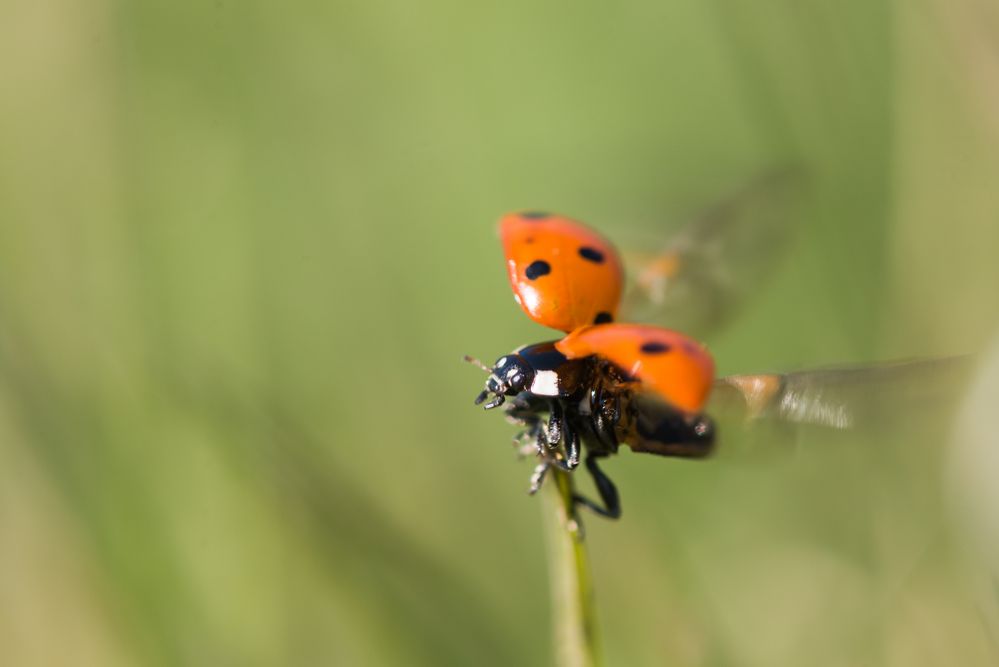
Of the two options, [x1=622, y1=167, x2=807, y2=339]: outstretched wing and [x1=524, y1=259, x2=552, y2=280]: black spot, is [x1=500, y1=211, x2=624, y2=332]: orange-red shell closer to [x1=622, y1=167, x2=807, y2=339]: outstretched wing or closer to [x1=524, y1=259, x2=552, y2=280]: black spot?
[x1=524, y1=259, x2=552, y2=280]: black spot

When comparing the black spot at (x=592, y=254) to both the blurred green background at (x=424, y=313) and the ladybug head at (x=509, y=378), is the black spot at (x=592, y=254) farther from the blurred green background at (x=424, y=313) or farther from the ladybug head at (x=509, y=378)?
the blurred green background at (x=424, y=313)

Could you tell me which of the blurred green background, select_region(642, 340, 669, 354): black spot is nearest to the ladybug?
select_region(642, 340, 669, 354): black spot

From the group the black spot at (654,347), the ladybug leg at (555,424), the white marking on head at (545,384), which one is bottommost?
the ladybug leg at (555,424)

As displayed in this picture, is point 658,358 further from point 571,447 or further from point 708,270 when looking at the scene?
point 708,270

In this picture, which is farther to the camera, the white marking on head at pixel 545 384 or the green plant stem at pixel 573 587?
the white marking on head at pixel 545 384

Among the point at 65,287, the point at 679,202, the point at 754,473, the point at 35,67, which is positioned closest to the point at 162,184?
the point at 35,67

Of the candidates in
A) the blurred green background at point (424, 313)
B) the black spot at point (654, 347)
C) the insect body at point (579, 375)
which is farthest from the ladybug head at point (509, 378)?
the blurred green background at point (424, 313)
